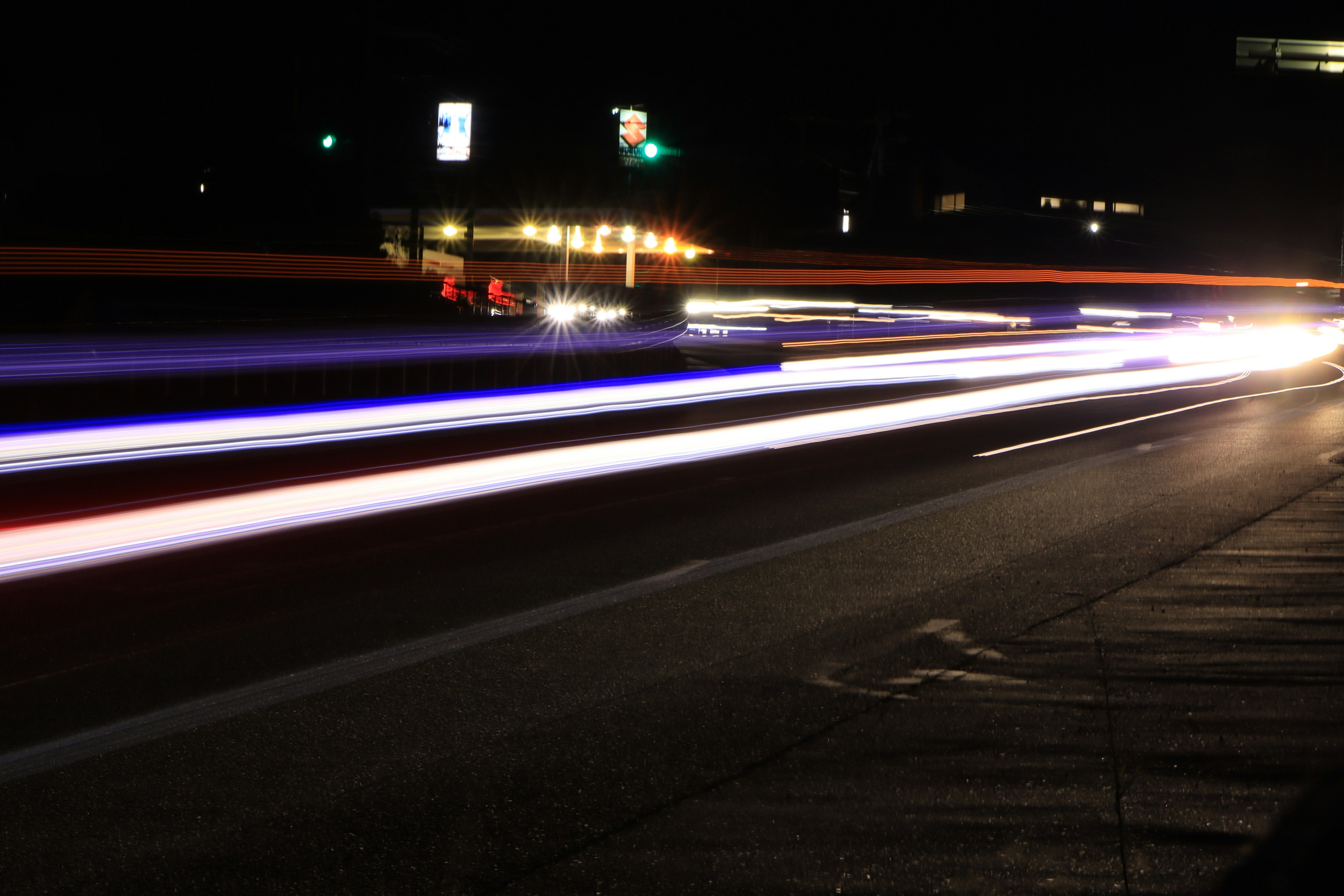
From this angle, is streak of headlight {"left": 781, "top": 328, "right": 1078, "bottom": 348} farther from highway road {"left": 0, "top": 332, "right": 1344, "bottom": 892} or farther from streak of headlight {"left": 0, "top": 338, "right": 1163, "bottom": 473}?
highway road {"left": 0, "top": 332, "right": 1344, "bottom": 892}

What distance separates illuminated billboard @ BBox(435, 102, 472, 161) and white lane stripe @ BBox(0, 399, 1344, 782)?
30701 millimetres

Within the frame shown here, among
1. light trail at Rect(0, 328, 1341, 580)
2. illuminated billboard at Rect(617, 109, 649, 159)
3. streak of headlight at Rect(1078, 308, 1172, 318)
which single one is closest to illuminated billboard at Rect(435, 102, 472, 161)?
illuminated billboard at Rect(617, 109, 649, 159)

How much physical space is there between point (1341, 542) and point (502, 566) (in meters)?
6.10

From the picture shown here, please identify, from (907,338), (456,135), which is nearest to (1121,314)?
(907,338)

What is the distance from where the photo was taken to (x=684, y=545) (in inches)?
348

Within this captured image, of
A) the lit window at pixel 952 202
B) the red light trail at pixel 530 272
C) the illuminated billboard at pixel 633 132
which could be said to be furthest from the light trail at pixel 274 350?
the lit window at pixel 952 202

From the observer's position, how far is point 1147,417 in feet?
61.0

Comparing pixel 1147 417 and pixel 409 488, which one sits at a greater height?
pixel 1147 417

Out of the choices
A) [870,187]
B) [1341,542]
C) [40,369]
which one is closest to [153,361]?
[40,369]

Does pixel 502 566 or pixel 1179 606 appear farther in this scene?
pixel 502 566

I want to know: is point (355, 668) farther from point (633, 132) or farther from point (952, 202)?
point (952, 202)

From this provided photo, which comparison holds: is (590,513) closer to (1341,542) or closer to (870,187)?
(1341,542)

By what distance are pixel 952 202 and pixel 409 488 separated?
6792cm

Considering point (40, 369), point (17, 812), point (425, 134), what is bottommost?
point (17, 812)
